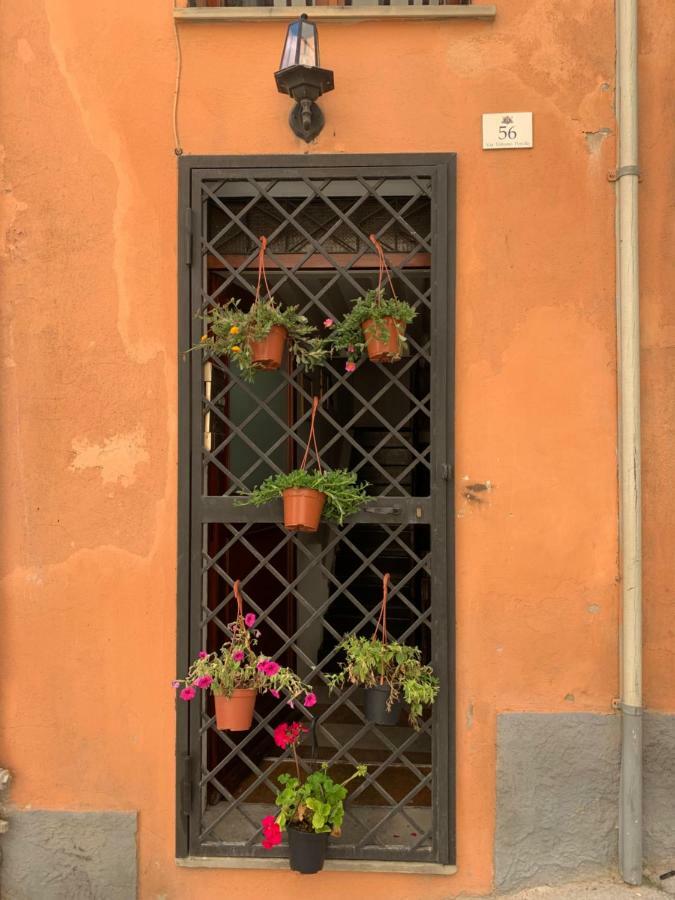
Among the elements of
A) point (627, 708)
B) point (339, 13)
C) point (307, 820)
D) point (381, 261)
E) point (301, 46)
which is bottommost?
point (307, 820)

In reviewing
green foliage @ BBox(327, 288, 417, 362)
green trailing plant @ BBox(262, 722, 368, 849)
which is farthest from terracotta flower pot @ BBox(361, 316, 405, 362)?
green trailing plant @ BBox(262, 722, 368, 849)

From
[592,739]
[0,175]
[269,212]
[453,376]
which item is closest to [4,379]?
[0,175]

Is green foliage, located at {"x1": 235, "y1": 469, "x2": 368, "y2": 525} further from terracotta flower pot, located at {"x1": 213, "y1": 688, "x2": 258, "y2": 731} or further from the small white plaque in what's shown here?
the small white plaque

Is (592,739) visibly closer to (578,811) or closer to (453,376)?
(578,811)

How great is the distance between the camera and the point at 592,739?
3389 millimetres

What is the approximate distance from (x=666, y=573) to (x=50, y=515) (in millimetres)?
2923

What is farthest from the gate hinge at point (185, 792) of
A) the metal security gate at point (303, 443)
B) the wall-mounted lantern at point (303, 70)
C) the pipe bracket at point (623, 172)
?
the pipe bracket at point (623, 172)

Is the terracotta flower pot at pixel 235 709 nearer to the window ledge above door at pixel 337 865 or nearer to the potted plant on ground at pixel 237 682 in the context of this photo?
the potted plant on ground at pixel 237 682

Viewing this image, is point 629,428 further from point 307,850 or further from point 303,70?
point 307,850

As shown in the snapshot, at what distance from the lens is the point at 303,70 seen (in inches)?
128

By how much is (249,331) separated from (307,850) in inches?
90.3

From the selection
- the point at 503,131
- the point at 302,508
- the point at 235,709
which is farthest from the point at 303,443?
the point at 503,131

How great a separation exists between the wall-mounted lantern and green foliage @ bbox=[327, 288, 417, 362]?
0.91 metres

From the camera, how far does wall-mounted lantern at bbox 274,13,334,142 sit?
10.6ft
